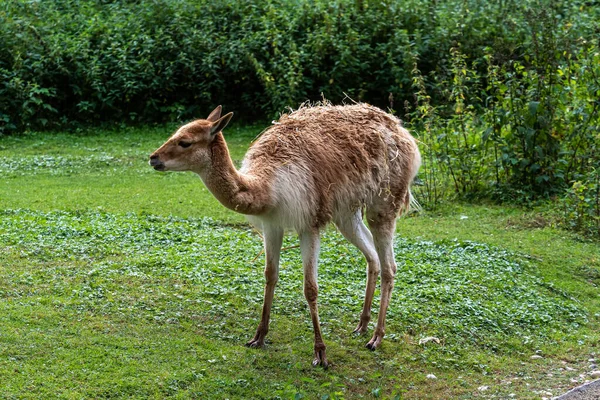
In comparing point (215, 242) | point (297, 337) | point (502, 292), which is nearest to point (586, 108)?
point (502, 292)

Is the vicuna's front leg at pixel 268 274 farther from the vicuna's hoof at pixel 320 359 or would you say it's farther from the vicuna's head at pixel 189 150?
the vicuna's head at pixel 189 150

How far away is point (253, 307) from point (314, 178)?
1399 mm

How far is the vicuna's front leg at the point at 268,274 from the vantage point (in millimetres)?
6520

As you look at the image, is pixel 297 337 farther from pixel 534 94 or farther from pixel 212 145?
pixel 534 94

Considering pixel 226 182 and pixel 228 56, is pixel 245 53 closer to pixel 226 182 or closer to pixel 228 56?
pixel 228 56

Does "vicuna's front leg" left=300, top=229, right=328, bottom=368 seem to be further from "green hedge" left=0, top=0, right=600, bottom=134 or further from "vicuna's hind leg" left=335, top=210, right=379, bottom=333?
Result: "green hedge" left=0, top=0, right=600, bottom=134

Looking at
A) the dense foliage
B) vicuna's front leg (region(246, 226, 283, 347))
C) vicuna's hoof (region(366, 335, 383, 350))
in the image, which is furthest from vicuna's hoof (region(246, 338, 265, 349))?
the dense foliage

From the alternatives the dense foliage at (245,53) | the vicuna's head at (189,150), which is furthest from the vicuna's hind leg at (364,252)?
the dense foliage at (245,53)

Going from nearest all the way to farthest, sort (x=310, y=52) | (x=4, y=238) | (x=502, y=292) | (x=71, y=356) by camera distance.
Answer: (x=71, y=356), (x=502, y=292), (x=4, y=238), (x=310, y=52)

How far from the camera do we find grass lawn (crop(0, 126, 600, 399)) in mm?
5930

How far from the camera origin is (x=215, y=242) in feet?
28.9

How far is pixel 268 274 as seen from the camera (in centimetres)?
660

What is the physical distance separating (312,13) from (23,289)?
9700 mm

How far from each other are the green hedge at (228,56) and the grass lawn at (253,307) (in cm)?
432
